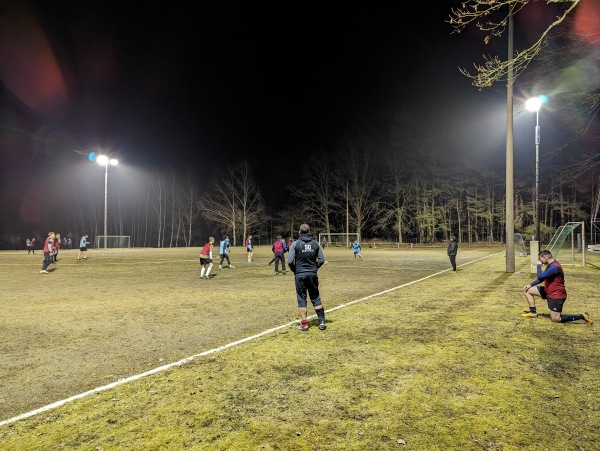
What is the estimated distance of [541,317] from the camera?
295 inches

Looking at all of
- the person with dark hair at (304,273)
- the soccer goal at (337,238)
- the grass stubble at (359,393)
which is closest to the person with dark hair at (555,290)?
the grass stubble at (359,393)

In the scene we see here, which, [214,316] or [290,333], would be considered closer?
[290,333]

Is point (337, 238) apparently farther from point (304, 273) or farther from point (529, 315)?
point (304, 273)

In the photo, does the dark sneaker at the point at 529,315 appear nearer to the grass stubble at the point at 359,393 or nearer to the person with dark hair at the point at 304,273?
the grass stubble at the point at 359,393

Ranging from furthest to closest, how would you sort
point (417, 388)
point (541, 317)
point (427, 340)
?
point (541, 317)
point (427, 340)
point (417, 388)

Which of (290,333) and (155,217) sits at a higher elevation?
(155,217)

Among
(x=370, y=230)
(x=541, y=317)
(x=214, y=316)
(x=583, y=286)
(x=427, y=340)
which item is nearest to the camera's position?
(x=427, y=340)

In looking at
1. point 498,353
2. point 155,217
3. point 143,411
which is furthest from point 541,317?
point 155,217

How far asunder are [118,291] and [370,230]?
52241 millimetres

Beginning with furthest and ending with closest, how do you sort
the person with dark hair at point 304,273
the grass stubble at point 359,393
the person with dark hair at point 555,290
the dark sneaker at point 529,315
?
the dark sneaker at point 529,315 < the person with dark hair at point 555,290 < the person with dark hair at point 304,273 < the grass stubble at point 359,393

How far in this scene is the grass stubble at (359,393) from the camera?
3.14m

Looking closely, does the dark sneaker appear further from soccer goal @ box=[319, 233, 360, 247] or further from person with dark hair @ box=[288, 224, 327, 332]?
soccer goal @ box=[319, 233, 360, 247]

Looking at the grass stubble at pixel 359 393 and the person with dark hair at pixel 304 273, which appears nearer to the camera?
the grass stubble at pixel 359 393

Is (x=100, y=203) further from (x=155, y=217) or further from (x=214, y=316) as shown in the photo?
(x=214, y=316)
